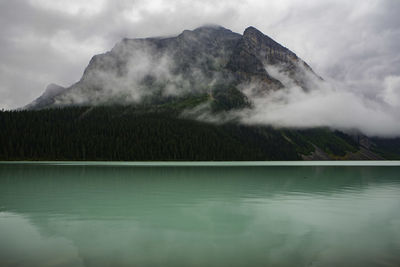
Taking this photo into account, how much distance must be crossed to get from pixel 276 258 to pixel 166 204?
1840cm

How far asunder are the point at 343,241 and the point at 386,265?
416 cm

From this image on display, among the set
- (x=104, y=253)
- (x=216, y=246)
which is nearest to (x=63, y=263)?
(x=104, y=253)

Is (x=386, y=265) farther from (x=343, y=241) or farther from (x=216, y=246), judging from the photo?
(x=216, y=246)

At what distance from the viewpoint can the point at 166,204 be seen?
31172 millimetres

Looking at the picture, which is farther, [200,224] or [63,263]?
[200,224]

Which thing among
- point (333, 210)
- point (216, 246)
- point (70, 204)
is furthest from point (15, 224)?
point (333, 210)

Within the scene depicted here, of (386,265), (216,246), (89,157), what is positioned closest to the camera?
(386,265)

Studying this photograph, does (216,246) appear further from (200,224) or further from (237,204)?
(237,204)

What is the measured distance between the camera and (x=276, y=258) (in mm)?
14203

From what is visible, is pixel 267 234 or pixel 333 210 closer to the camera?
pixel 267 234

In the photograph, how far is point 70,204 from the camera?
30.2 m

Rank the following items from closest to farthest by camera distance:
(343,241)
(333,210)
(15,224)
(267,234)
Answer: (343,241) < (267,234) < (15,224) < (333,210)

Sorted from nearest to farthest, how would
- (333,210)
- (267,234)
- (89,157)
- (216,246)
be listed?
1. (216,246)
2. (267,234)
3. (333,210)
4. (89,157)

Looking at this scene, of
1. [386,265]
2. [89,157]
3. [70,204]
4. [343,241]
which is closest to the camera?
[386,265]
